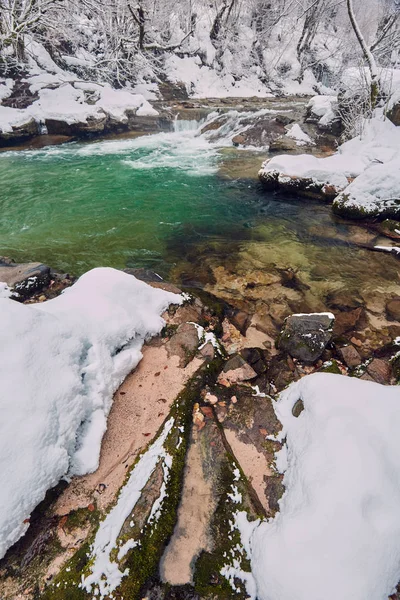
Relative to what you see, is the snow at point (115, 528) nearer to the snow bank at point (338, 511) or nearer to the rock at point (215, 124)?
the snow bank at point (338, 511)

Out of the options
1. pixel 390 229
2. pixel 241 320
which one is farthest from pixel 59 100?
pixel 241 320

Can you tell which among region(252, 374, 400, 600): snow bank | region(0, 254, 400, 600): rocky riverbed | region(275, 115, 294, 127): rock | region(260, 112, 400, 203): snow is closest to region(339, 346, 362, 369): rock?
region(0, 254, 400, 600): rocky riverbed

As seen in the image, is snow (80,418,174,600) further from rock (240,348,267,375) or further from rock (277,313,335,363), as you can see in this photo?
rock (277,313,335,363)

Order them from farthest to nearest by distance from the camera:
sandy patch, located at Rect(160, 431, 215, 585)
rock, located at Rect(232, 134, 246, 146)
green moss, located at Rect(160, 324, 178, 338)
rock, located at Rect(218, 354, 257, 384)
Result: rock, located at Rect(232, 134, 246, 146) < green moss, located at Rect(160, 324, 178, 338) < rock, located at Rect(218, 354, 257, 384) < sandy patch, located at Rect(160, 431, 215, 585)

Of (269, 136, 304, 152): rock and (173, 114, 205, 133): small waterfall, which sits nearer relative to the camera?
(269, 136, 304, 152): rock

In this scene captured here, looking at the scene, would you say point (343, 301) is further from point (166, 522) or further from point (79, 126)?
point (79, 126)

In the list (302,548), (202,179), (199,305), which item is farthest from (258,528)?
(202,179)
